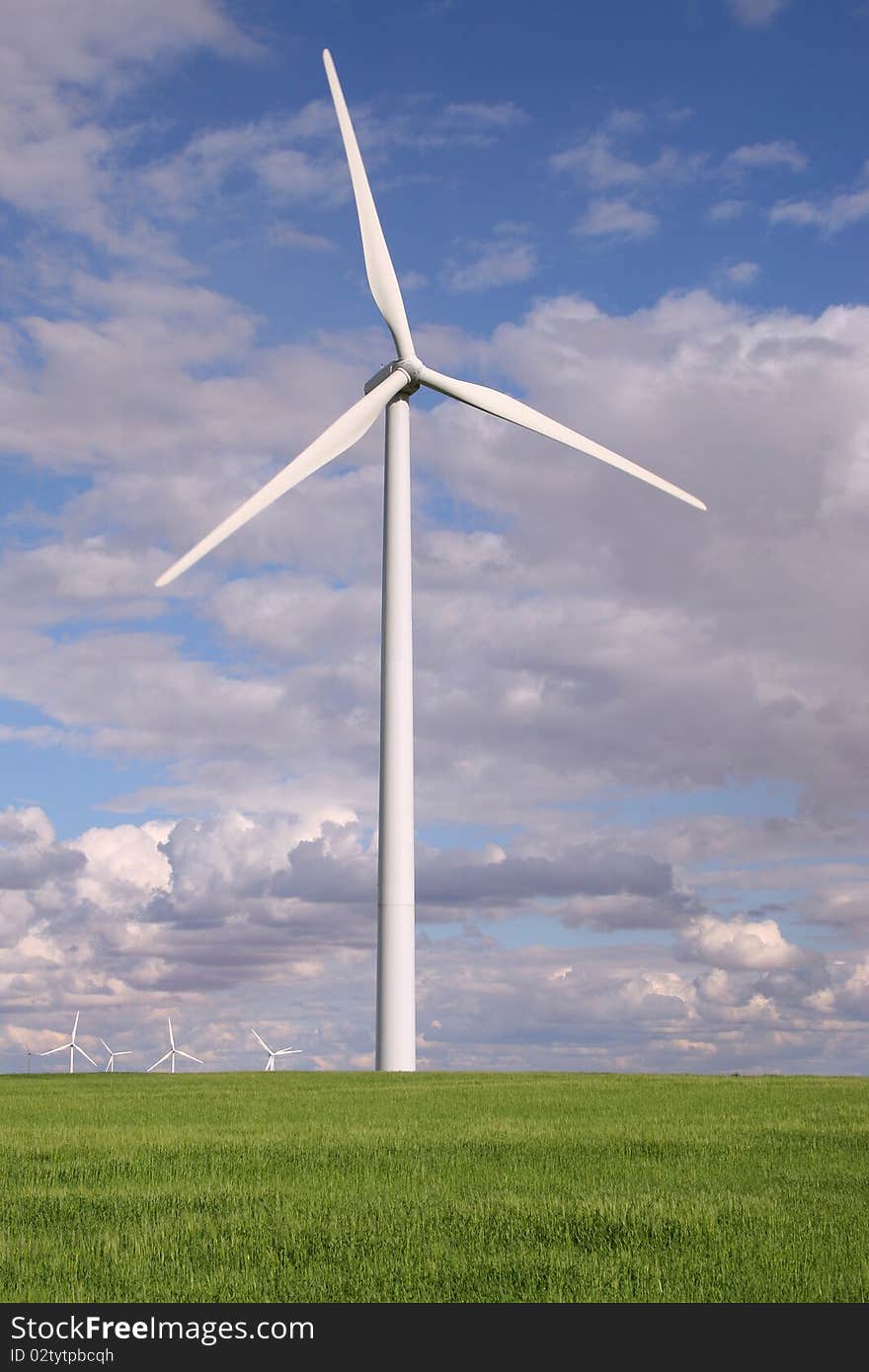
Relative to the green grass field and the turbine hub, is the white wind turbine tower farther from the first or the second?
the green grass field

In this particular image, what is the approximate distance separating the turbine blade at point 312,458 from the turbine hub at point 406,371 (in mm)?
254

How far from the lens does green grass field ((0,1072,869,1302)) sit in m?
12.9

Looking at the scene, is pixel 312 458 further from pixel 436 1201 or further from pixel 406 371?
pixel 436 1201

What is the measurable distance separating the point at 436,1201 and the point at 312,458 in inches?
1485

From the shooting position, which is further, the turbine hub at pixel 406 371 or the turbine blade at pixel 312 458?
the turbine hub at pixel 406 371

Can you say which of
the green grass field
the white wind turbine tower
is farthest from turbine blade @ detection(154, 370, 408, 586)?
the green grass field

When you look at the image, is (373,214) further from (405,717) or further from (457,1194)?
(457,1194)

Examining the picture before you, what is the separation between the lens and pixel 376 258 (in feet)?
180

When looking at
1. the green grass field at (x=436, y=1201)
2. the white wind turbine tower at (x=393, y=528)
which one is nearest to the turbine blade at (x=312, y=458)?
the white wind turbine tower at (x=393, y=528)

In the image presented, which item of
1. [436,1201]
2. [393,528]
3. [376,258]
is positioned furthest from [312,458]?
[436,1201]

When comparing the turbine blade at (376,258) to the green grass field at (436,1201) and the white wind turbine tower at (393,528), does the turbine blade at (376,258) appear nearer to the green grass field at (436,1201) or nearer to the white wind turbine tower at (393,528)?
the white wind turbine tower at (393,528)

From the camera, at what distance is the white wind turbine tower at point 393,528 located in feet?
153
